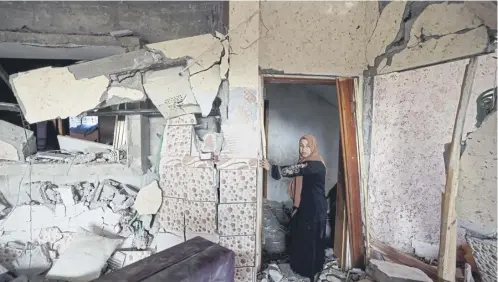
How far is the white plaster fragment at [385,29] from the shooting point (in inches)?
102

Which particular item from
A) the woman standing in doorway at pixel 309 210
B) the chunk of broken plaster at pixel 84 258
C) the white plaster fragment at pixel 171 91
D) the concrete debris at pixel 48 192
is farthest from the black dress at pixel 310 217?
the concrete debris at pixel 48 192

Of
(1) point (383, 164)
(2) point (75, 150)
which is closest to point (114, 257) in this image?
(2) point (75, 150)

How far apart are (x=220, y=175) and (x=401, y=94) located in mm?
1797

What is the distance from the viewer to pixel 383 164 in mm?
2902

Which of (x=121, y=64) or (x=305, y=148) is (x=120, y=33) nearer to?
(x=121, y=64)

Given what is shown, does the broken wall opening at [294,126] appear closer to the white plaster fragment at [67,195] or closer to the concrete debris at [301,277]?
the concrete debris at [301,277]

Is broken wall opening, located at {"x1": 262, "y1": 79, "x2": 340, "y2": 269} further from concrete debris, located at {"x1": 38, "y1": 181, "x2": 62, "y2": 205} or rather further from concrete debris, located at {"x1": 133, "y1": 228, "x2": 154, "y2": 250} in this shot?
concrete debris, located at {"x1": 38, "y1": 181, "x2": 62, "y2": 205}

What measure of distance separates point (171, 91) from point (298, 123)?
242cm

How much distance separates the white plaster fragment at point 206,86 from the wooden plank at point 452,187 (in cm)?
181

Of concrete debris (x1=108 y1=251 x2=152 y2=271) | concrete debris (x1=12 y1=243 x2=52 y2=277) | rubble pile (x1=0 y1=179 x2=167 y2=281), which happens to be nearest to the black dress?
rubble pile (x1=0 y1=179 x2=167 y2=281)

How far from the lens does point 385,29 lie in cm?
268

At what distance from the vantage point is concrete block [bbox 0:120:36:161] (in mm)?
2834

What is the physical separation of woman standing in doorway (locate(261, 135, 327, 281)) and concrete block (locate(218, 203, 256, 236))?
49cm

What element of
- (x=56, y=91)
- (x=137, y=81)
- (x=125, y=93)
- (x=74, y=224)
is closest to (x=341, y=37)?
(x=137, y=81)
